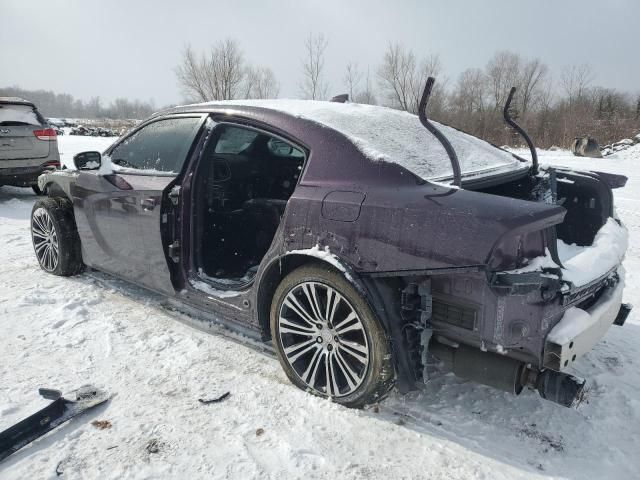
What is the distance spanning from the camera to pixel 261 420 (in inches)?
93.7

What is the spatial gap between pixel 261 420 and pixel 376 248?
1.05 m

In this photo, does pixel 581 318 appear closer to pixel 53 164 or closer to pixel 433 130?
pixel 433 130

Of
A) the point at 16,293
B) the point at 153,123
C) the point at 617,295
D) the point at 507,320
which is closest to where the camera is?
the point at 507,320

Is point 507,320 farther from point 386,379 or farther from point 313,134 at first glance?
point 313,134

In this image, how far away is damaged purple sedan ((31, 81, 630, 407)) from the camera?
1981 millimetres

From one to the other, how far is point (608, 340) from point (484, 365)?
1701mm

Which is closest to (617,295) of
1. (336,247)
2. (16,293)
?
(336,247)

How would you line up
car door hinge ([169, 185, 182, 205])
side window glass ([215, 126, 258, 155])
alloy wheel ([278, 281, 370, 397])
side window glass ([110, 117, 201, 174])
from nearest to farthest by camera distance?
alloy wheel ([278, 281, 370, 397]) < car door hinge ([169, 185, 182, 205]) < side window glass ([110, 117, 201, 174]) < side window glass ([215, 126, 258, 155])

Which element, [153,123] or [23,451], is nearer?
[23,451]

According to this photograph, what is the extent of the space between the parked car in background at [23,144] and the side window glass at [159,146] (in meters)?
5.09

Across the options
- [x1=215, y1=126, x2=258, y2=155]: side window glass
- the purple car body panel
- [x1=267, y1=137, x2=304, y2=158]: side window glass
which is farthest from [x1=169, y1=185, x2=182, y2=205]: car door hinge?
Result: [x1=267, y1=137, x2=304, y2=158]: side window glass

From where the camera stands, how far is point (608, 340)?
10.8ft

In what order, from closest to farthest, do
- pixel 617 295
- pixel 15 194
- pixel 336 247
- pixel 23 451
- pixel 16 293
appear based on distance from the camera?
pixel 23 451, pixel 336 247, pixel 617 295, pixel 16 293, pixel 15 194

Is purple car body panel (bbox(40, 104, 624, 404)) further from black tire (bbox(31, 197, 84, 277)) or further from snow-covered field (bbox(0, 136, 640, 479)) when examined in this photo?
black tire (bbox(31, 197, 84, 277))
